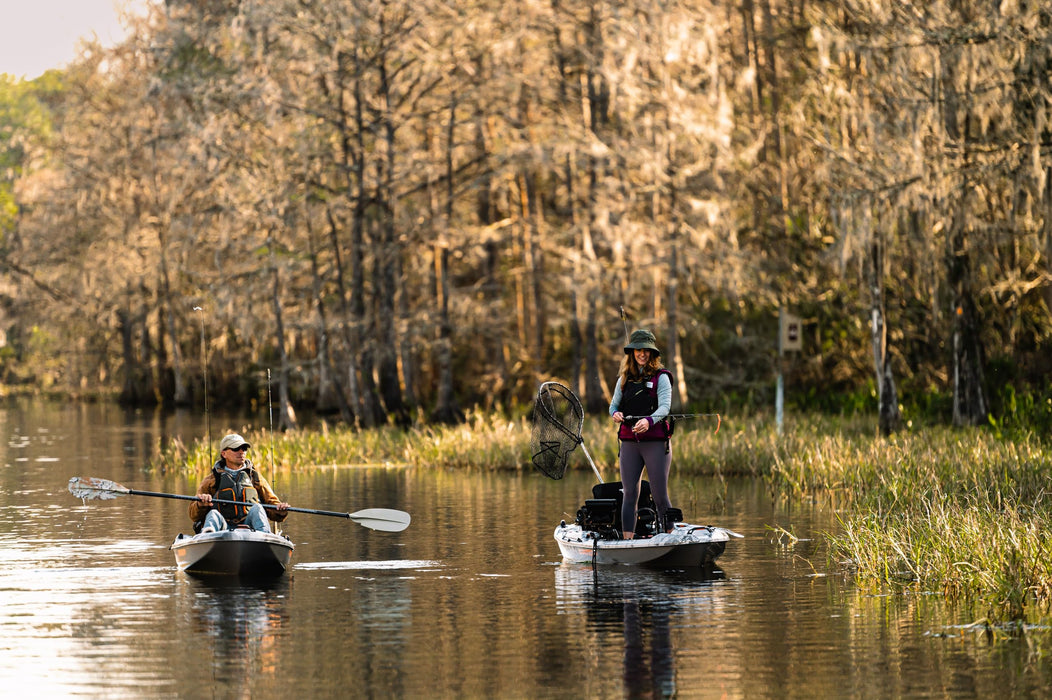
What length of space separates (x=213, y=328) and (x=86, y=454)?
19.3m

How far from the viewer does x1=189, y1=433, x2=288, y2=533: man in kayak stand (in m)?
16.0

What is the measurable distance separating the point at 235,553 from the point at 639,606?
163 inches

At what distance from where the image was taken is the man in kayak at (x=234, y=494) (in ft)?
52.4

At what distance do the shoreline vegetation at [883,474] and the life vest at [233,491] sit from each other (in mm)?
5551

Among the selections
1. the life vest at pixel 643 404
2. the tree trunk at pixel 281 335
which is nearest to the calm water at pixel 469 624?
the life vest at pixel 643 404

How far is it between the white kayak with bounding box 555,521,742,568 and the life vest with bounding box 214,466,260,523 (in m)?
3.11

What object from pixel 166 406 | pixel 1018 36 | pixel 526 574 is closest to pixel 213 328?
pixel 166 406

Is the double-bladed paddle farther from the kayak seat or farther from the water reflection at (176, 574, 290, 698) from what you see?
the kayak seat

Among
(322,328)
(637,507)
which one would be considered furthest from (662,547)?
(322,328)

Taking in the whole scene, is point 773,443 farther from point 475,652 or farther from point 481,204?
point 481,204

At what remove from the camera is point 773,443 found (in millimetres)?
27016

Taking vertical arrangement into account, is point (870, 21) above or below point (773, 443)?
above

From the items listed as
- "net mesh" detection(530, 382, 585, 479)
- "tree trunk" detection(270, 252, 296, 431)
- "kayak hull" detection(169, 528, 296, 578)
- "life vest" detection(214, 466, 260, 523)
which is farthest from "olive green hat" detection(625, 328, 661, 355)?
"tree trunk" detection(270, 252, 296, 431)

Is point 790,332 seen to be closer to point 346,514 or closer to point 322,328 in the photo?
point 322,328
